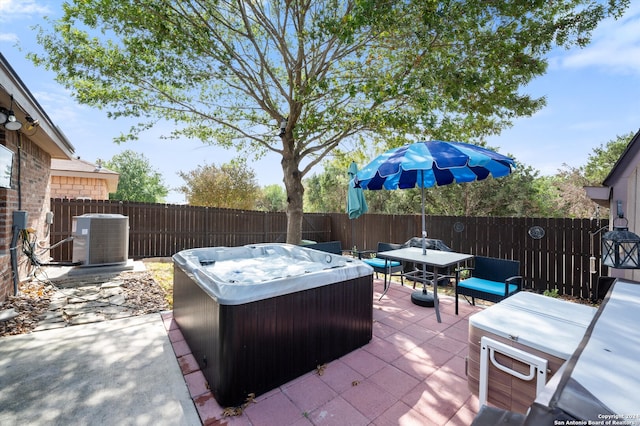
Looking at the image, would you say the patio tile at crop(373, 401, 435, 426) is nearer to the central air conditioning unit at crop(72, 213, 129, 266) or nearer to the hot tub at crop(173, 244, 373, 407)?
the hot tub at crop(173, 244, 373, 407)

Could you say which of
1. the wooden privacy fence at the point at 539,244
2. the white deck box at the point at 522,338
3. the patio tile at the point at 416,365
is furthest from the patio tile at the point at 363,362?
the wooden privacy fence at the point at 539,244

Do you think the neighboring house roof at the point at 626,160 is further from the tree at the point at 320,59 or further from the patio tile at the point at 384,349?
the patio tile at the point at 384,349

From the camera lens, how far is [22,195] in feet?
15.3

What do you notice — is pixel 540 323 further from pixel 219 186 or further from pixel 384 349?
pixel 219 186

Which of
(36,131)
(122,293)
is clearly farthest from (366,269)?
(36,131)

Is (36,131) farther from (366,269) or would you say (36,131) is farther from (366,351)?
(366,351)

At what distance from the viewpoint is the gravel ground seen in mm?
3418

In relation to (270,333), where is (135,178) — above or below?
above

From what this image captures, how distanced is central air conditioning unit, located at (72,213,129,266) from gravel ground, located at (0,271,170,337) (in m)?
0.56

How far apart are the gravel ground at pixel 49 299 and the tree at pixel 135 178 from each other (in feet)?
88.4

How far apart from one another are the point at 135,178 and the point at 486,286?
3472 centimetres

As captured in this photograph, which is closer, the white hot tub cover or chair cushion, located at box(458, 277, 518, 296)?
the white hot tub cover

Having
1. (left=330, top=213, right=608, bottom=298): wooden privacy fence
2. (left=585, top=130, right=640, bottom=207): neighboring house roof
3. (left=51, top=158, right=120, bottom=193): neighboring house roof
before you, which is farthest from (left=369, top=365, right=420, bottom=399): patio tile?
(left=51, top=158, right=120, bottom=193): neighboring house roof

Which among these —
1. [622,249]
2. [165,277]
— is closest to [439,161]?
[622,249]
